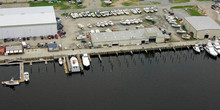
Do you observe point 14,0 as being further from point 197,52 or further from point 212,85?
point 212,85

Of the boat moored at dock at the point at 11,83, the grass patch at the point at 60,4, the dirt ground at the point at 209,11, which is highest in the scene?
the grass patch at the point at 60,4

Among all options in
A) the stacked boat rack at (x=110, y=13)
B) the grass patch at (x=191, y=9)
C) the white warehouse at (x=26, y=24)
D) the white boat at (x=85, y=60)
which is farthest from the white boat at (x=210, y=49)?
the white warehouse at (x=26, y=24)

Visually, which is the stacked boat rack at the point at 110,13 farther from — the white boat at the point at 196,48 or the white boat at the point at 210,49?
the white boat at the point at 210,49

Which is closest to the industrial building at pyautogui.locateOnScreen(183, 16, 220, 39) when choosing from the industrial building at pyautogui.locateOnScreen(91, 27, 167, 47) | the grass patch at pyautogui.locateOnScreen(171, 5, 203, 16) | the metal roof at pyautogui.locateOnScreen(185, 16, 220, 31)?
the metal roof at pyautogui.locateOnScreen(185, 16, 220, 31)

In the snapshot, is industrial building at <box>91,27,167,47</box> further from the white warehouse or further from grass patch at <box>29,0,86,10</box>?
grass patch at <box>29,0,86,10</box>

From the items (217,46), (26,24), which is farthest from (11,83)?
(217,46)

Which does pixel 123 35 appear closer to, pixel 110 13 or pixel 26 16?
pixel 110 13

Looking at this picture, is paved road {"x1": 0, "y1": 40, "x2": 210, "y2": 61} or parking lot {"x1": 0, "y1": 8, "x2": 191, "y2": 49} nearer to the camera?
paved road {"x1": 0, "y1": 40, "x2": 210, "y2": 61}
